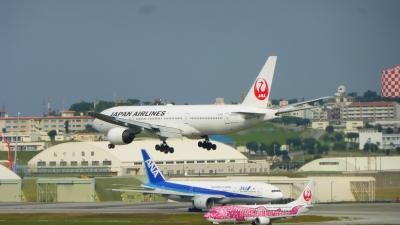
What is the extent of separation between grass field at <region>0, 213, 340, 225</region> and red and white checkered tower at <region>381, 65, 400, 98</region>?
30.2 metres

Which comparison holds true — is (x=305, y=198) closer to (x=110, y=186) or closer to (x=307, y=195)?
(x=307, y=195)

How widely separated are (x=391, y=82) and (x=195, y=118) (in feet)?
143

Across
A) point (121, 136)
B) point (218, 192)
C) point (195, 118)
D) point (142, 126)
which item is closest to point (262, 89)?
point (195, 118)

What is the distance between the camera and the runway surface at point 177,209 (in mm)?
125250

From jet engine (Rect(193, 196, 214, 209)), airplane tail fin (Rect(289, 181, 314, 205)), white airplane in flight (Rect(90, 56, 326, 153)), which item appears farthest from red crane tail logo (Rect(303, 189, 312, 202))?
jet engine (Rect(193, 196, 214, 209))

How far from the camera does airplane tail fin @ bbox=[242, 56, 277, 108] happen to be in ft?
408

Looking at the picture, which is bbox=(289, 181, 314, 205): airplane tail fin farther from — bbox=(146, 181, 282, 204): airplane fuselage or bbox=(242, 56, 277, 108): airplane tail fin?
bbox=(146, 181, 282, 204): airplane fuselage

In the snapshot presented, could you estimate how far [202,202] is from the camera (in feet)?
463

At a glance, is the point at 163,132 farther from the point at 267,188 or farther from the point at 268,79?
the point at 267,188

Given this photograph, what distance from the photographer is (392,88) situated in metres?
155

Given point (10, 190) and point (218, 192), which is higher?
point (218, 192)

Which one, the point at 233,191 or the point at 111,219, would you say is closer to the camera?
the point at 111,219

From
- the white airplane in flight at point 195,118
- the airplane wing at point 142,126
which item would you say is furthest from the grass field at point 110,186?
the airplane wing at point 142,126

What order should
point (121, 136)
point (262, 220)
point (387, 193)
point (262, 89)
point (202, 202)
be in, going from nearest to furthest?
point (262, 220), point (121, 136), point (262, 89), point (202, 202), point (387, 193)
